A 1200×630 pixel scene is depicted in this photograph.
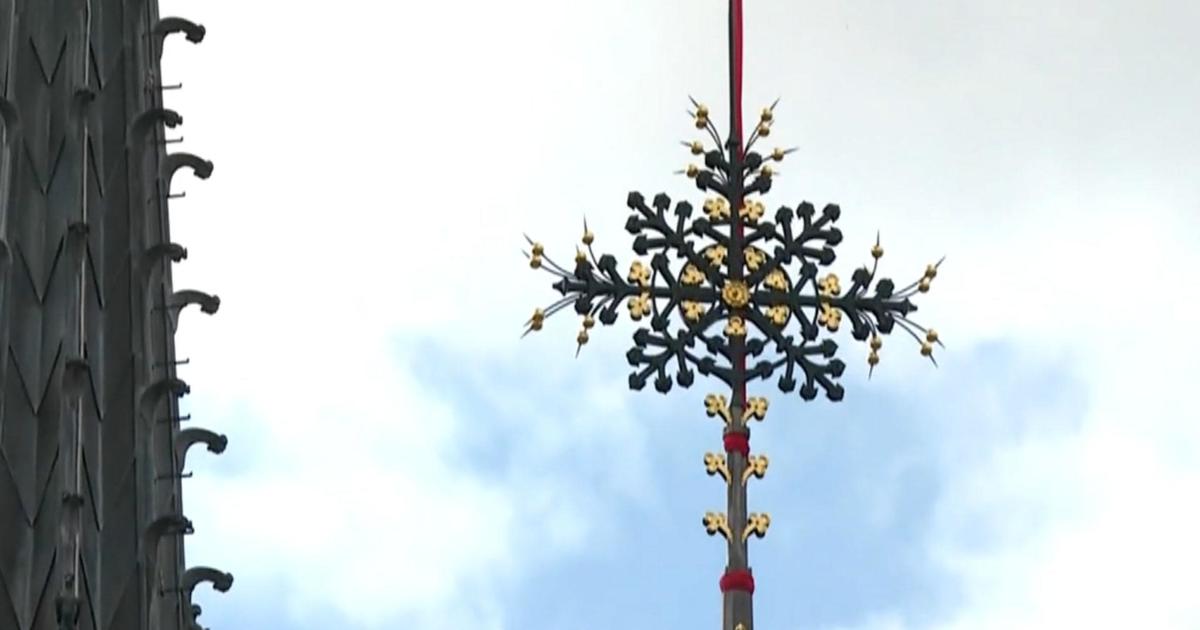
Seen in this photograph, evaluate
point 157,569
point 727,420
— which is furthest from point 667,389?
point 157,569

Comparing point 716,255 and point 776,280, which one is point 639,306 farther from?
point 776,280

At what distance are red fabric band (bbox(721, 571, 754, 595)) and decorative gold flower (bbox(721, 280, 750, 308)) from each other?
305 cm

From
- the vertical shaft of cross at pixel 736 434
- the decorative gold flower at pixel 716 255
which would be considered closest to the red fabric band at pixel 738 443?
the vertical shaft of cross at pixel 736 434

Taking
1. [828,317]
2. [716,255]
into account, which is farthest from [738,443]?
[716,255]

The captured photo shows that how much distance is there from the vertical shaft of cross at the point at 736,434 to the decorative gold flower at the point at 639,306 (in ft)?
2.66

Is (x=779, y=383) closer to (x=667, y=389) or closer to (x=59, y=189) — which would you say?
(x=667, y=389)

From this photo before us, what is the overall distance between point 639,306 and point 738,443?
5.56 ft

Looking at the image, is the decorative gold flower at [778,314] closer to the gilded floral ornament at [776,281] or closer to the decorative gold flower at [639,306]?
the gilded floral ornament at [776,281]

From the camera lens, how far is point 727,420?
39031 millimetres

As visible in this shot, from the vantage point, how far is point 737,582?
A: 124 ft

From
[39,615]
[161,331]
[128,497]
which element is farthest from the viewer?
[161,331]

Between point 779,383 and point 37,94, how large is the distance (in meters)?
7.60

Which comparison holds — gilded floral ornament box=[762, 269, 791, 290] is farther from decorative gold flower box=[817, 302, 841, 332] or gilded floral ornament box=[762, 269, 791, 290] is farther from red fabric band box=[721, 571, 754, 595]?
red fabric band box=[721, 571, 754, 595]

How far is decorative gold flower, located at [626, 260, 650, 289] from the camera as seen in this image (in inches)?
1558
